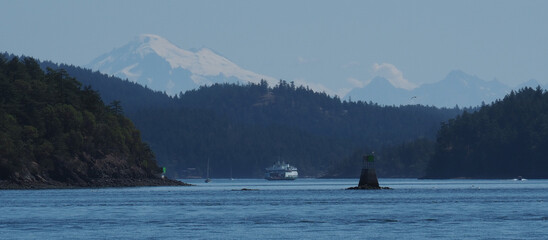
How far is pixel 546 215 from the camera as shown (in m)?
112

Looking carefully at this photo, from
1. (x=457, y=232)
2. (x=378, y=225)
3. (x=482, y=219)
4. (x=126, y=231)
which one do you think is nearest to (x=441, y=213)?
(x=482, y=219)

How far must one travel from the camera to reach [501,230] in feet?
304

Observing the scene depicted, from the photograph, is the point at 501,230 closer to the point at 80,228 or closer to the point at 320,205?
the point at 80,228

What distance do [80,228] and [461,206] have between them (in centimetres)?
5537

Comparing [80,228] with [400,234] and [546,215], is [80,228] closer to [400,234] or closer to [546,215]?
[400,234]

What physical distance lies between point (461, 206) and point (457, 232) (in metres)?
46.4

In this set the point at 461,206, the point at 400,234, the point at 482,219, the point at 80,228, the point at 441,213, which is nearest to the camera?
the point at 400,234

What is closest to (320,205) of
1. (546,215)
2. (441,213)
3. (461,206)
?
(461,206)

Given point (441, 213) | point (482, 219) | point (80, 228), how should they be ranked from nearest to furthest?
point (80, 228)
point (482, 219)
point (441, 213)

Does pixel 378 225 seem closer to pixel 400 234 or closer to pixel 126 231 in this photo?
pixel 400 234

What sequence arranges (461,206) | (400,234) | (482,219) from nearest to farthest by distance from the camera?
(400,234) < (482,219) < (461,206)

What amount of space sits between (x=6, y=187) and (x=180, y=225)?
343ft

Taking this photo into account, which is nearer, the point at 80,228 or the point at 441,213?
the point at 80,228

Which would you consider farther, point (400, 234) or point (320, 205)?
point (320, 205)
